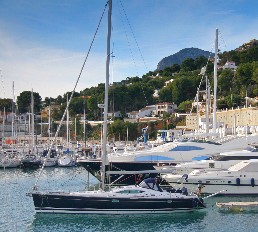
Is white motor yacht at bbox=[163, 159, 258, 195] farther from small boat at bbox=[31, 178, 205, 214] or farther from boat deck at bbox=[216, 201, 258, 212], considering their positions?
small boat at bbox=[31, 178, 205, 214]

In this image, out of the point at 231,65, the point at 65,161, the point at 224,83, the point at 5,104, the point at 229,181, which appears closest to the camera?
the point at 229,181

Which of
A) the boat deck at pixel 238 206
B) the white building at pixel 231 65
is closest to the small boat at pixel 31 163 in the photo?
the boat deck at pixel 238 206

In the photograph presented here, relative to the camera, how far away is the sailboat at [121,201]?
2725 cm

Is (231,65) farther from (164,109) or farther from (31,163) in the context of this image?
(31,163)

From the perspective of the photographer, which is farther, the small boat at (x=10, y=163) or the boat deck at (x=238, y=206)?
the small boat at (x=10, y=163)

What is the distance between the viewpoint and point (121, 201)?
27.2 meters

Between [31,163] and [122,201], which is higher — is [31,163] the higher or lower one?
the lower one

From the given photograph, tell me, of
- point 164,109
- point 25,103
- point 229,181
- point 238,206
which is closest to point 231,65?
point 164,109

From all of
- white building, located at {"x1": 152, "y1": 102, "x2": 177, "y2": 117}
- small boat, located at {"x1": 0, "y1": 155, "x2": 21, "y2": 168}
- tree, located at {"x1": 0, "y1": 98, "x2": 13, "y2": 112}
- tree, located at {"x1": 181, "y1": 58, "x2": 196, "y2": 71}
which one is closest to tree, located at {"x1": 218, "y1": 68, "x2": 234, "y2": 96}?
white building, located at {"x1": 152, "y1": 102, "x2": 177, "y2": 117}

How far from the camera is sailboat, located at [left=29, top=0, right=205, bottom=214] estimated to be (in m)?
27.2

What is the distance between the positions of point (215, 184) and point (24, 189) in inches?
655

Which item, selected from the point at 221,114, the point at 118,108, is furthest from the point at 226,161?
the point at 118,108

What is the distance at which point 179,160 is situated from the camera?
40.6 metres

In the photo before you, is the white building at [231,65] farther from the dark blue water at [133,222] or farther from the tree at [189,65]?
the dark blue water at [133,222]
